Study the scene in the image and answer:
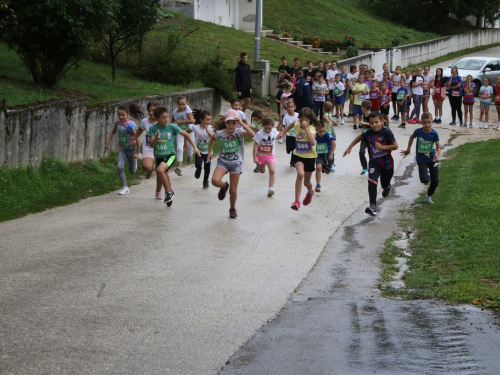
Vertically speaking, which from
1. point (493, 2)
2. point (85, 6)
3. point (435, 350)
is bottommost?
point (435, 350)

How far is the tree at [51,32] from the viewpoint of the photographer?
17047 millimetres

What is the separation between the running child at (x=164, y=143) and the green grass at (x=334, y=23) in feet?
104

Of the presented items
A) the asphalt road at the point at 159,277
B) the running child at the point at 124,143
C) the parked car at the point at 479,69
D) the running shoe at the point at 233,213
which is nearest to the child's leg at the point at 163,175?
the asphalt road at the point at 159,277

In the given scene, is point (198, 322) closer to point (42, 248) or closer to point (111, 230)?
point (42, 248)

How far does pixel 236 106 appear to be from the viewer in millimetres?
16000

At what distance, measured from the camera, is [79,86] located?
754 inches

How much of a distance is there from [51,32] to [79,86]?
207cm

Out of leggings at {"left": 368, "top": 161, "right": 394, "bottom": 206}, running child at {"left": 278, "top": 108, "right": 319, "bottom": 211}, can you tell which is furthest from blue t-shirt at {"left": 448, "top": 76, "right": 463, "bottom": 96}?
running child at {"left": 278, "top": 108, "right": 319, "bottom": 211}

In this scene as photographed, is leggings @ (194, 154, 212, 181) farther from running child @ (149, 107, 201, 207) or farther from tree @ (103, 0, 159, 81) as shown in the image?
tree @ (103, 0, 159, 81)

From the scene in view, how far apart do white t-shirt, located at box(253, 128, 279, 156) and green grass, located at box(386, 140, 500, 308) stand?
269cm

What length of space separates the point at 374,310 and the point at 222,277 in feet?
6.30

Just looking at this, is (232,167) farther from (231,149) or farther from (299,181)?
(299,181)

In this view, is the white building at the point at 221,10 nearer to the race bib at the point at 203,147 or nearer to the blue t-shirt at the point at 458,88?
the blue t-shirt at the point at 458,88

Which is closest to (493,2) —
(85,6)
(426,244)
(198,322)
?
(85,6)
